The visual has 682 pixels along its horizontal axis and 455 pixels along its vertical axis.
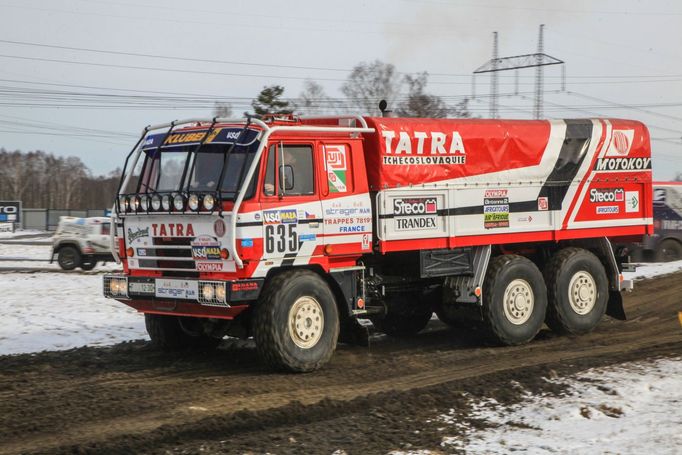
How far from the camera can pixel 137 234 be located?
1002 centimetres

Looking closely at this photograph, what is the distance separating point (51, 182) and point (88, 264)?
7639 cm

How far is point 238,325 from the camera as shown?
10062 mm

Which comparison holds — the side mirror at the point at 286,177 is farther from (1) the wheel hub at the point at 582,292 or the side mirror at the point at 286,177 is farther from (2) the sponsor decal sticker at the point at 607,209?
(2) the sponsor decal sticker at the point at 607,209

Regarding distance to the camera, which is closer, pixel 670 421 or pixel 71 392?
pixel 670 421

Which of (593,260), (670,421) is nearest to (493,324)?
(593,260)

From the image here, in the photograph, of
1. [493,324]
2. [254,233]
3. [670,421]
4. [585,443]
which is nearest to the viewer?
[585,443]

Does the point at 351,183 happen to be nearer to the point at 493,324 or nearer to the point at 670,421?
the point at 493,324

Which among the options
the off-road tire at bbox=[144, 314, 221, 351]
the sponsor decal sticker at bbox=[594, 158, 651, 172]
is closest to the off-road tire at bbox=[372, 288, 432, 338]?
the off-road tire at bbox=[144, 314, 221, 351]

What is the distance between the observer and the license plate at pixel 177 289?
30.2ft

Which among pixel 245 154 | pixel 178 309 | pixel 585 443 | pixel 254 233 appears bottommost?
pixel 585 443

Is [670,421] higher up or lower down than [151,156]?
lower down

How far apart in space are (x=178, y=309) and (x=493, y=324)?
4394 millimetres

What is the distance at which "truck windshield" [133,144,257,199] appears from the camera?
9.29m

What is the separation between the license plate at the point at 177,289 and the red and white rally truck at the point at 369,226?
0.02 meters
